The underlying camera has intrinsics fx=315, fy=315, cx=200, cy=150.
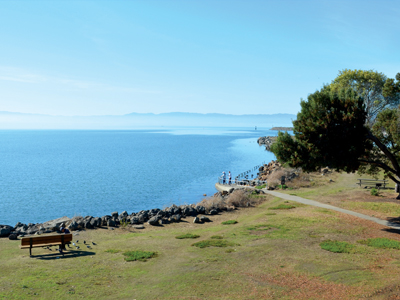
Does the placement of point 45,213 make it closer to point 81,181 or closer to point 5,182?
point 81,181

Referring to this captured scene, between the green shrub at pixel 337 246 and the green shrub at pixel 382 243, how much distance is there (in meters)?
1.28

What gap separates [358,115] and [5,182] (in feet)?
215

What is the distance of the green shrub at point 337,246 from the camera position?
1650cm

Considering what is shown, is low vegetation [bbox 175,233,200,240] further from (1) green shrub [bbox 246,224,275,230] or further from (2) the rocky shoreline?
(2) the rocky shoreline

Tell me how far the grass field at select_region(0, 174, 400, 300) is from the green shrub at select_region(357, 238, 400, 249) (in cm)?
17

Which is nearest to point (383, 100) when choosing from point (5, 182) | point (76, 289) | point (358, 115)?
point (358, 115)

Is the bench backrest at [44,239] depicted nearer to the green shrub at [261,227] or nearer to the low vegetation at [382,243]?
the green shrub at [261,227]

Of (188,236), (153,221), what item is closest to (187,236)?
(188,236)

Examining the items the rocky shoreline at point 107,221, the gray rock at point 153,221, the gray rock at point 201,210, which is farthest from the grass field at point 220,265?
the gray rock at point 201,210

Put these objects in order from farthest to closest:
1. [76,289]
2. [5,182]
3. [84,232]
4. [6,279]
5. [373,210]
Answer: [5,182], [373,210], [84,232], [6,279], [76,289]

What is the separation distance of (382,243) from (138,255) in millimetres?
13546

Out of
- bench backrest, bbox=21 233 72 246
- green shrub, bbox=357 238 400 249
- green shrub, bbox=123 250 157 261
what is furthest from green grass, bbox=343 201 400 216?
bench backrest, bbox=21 233 72 246

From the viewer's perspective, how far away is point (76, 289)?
39.1 feet

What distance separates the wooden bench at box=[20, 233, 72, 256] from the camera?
16219 millimetres
